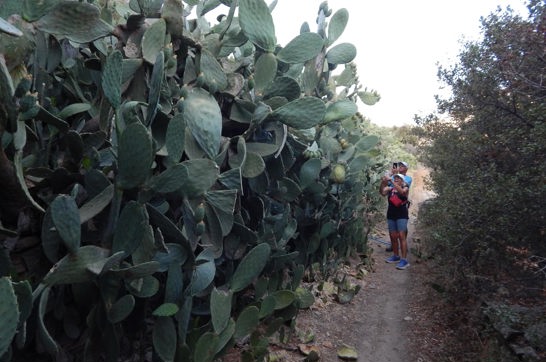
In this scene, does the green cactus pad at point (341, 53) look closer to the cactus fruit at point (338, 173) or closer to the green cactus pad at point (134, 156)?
the cactus fruit at point (338, 173)

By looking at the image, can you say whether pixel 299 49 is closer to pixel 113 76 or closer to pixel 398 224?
pixel 113 76

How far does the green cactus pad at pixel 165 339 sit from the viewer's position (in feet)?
6.07

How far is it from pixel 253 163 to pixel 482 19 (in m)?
4.12

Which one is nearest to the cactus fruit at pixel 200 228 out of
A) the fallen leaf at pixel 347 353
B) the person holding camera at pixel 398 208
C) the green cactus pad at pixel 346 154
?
the fallen leaf at pixel 347 353

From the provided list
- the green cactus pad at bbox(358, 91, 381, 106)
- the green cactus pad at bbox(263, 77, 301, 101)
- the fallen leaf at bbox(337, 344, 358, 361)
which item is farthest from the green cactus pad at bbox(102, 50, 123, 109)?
the green cactus pad at bbox(358, 91, 381, 106)

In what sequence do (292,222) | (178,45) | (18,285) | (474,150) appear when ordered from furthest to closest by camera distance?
(474,150) < (292,222) < (178,45) < (18,285)

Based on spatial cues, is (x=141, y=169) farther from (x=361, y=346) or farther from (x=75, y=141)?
(x=361, y=346)

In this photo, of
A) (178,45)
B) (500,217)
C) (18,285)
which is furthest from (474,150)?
(18,285)

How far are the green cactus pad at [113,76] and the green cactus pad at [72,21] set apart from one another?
231 mm

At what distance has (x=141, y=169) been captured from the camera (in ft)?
4.99

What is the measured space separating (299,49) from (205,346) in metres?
1.89

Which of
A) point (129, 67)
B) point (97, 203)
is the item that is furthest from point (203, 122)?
point (97, 203)

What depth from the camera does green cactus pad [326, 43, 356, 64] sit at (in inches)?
136

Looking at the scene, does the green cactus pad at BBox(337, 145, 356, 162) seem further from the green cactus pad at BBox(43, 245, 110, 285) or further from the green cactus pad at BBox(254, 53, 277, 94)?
the green cactus pad at BBox(43, 245, 110, 285)
